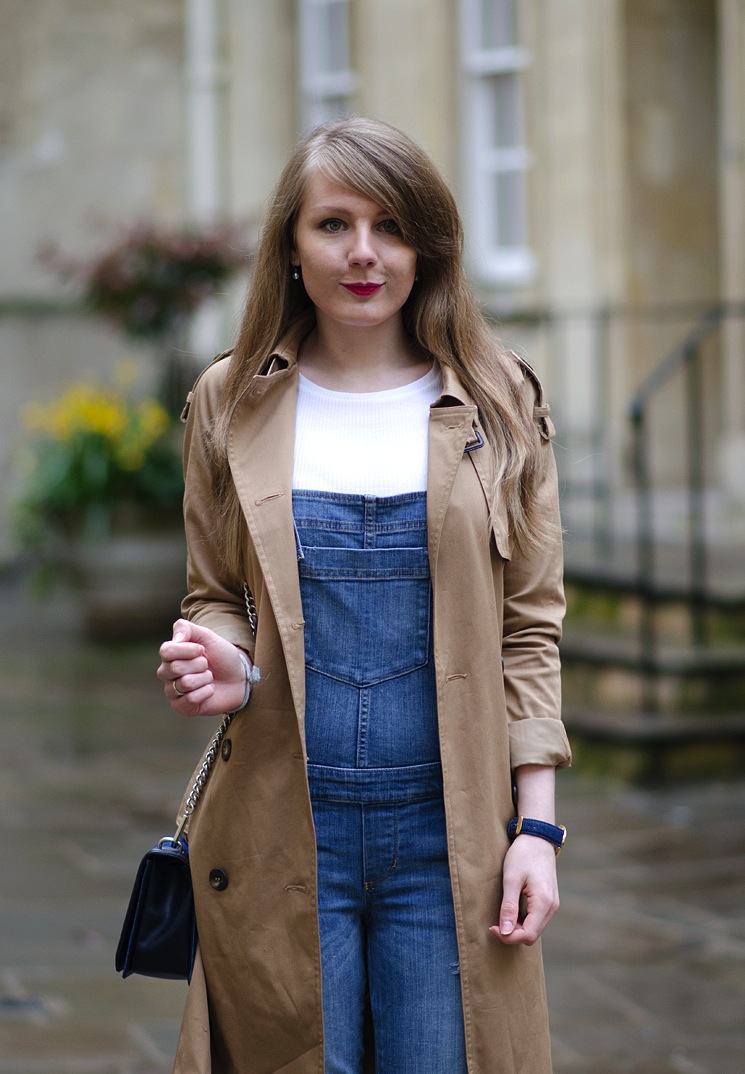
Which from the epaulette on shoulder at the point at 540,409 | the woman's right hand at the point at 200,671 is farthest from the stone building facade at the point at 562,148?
the woman's right hand at the point at 200,671

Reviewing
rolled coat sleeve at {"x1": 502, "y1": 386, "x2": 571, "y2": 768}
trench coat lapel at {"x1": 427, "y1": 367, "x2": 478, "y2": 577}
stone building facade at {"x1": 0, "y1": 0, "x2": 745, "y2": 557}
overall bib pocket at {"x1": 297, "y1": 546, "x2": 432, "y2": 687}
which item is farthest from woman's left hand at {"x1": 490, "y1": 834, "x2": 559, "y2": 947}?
stone building facade at {"x1": 0, "y1": 0, "x2": 745, "y2": 557}

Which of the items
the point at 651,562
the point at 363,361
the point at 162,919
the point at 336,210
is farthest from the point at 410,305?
the point at 651,562

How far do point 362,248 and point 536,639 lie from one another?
1.99 ft

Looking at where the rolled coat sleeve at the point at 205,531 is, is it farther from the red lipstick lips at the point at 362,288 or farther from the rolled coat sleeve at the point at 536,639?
the rolled coat sleeve at the point at 536,639

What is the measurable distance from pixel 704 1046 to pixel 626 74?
6.46 metres

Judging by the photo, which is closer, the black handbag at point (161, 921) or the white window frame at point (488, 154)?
the black handbag at point (161, 921)

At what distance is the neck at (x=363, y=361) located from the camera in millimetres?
2330

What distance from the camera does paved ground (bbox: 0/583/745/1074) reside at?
3.93 m

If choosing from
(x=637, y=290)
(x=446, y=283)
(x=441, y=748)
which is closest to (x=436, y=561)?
(x=441, y=748)

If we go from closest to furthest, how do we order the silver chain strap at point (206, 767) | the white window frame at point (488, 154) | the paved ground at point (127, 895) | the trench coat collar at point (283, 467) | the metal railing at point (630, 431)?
1. the trench coat collar at point (283, 467)
2. the silver chain strap at point (206, 767)
3. the paved ground at point (127, 895)
4. the metal railing at point (630, 431)
5. the white window frame at point (488, 154)

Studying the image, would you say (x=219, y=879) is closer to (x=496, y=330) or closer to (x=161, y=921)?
(x=161, y=921)

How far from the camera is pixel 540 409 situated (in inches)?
92.6

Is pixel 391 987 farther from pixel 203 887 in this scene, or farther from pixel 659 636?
pixel 659 636

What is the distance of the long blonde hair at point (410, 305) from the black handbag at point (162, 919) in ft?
1.30
